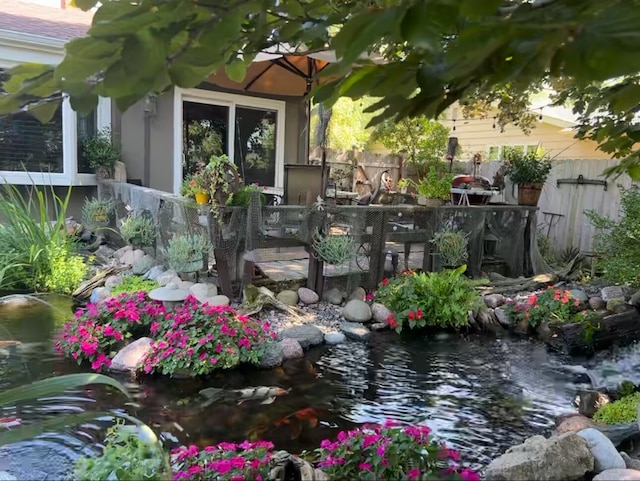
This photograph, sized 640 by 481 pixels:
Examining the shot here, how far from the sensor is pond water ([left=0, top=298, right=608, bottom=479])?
3.28 meters

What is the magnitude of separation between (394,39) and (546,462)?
7.61 ft

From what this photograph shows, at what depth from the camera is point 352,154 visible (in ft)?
43.2

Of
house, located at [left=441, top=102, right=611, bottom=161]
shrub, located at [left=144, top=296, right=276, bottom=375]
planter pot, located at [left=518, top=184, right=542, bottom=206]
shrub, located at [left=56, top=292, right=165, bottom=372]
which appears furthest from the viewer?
house, located at [left=441, top=102, right=611, bottom=161]

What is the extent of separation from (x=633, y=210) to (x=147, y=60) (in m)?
6.14

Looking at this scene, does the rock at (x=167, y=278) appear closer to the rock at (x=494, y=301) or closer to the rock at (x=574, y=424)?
the rock at (x=494, y=301)

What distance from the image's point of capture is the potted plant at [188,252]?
17.4 feet

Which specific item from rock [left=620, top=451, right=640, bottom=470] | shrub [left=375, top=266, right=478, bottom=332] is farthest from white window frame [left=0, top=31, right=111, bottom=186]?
rock [left=620, top=451, right=640, bottom=470]

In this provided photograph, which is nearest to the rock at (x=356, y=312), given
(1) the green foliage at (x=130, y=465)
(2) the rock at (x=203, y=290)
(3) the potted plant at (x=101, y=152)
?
(2) the rock at (x=203, y=290)

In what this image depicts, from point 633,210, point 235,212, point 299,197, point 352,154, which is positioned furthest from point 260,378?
point 352,154

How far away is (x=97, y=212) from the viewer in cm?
752

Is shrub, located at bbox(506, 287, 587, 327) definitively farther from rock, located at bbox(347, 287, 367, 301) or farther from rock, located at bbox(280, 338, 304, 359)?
rock, located at bbox(280, 338, 304, 359)

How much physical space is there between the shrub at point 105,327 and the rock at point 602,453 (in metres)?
3.39

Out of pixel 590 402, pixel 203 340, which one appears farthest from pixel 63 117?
pixel 590 402

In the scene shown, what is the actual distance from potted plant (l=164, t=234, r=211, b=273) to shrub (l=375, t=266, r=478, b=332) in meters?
2.00
